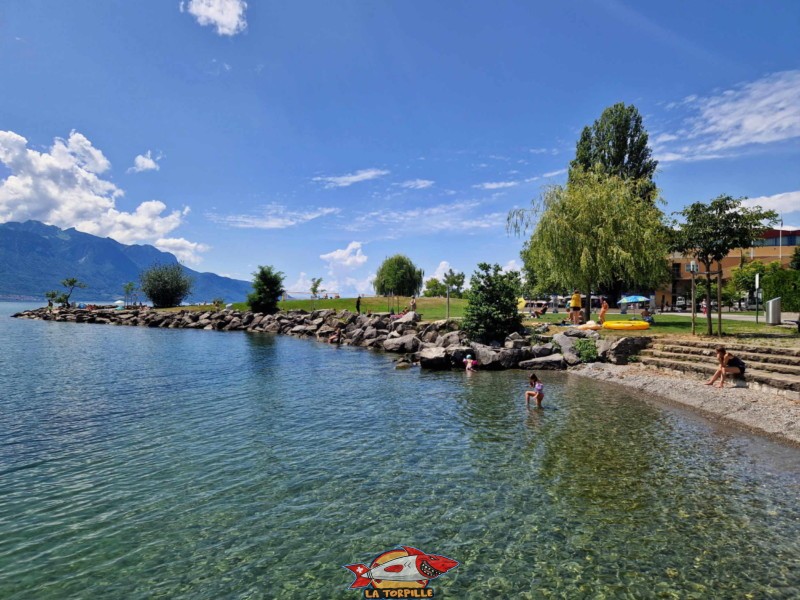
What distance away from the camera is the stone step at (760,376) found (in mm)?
15141

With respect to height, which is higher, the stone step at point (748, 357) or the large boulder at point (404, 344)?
the stone step at point (748, 357)

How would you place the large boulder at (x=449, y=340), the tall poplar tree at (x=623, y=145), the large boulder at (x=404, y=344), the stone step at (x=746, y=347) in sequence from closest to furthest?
1. the stone step at (x=746, y=347)
2. the large boulder at (x=449, y=340)
3. the large boulder at (x=404, y=344)
4. the tall poplar tree at (x=623, y=145)

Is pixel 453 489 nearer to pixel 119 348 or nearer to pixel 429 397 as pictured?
pixel 429 397

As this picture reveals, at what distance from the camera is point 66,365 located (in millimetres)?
27000

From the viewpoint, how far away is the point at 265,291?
222 ft

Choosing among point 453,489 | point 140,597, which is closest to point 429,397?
point 453,489

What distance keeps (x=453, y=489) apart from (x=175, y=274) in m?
102

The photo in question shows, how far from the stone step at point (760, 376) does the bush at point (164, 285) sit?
97856mm

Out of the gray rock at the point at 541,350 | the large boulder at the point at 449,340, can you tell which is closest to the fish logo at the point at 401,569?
the gray rock at the point at 541,350

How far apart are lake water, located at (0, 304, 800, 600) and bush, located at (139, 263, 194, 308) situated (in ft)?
278

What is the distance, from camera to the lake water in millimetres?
6473

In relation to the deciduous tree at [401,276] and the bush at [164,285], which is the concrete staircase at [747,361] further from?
the bush at [164,285]

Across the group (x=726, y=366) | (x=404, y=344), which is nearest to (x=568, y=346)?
(x=726, y=366)

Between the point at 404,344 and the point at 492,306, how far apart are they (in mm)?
8465
